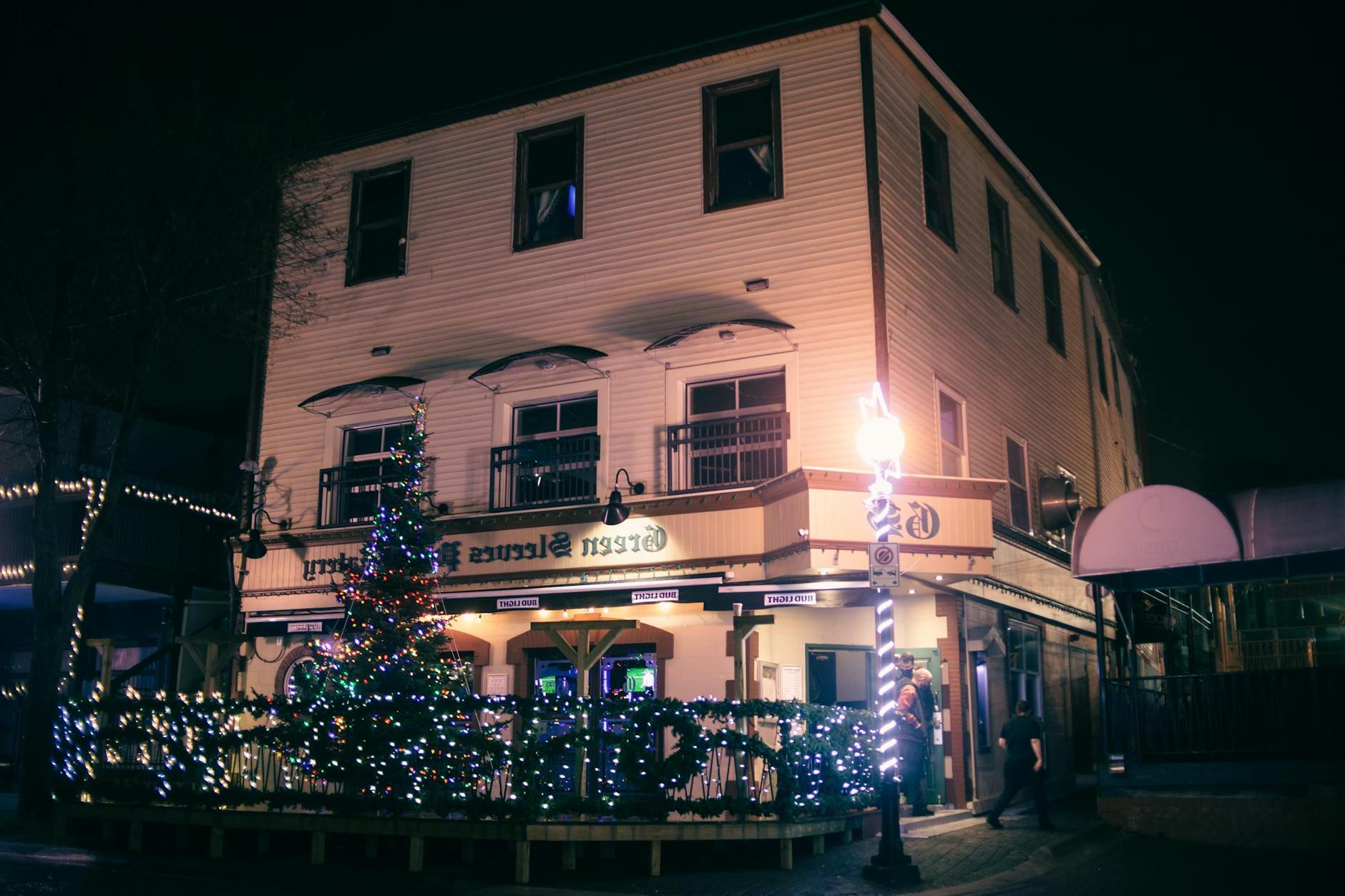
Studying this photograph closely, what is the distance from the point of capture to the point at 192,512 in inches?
957

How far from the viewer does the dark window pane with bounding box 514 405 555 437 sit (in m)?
19.3

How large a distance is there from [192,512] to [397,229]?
7.54 metres

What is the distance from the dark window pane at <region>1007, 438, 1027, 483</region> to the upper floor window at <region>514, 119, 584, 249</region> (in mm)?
8486

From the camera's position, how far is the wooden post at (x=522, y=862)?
12.1 metres

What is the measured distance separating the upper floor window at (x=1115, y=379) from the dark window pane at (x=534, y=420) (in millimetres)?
17032

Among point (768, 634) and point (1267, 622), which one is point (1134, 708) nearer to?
point (768, 634)

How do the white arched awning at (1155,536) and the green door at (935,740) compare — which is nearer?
the white arched awning at (1155,536)

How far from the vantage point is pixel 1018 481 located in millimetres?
21406

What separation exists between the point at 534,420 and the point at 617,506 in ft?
8.98

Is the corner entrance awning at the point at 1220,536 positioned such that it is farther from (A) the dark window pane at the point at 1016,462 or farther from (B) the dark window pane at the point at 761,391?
(B) the dark window pane at the point at 761,391

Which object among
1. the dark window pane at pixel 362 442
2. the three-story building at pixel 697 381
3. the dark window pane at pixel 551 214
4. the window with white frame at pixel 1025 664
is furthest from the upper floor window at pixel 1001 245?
the dark window pane at pixel 362 442

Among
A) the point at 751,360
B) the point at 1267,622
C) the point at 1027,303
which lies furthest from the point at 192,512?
the point at 1267,622

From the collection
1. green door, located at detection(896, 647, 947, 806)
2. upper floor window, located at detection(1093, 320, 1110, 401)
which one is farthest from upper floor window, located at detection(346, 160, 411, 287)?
upper floor window, located at detection(1093, 320, 1110, 401)

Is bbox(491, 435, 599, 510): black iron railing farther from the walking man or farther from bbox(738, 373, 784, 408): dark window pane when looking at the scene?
the walking man
